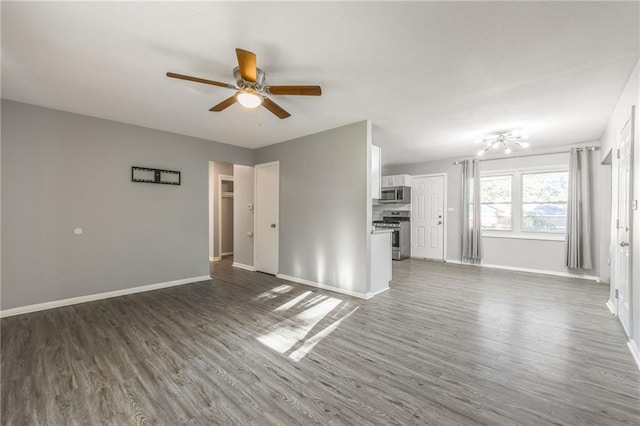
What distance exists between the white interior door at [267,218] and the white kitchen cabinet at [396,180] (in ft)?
11.3

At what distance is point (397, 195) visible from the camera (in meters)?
6.97

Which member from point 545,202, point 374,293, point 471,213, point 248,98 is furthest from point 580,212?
point 248,98

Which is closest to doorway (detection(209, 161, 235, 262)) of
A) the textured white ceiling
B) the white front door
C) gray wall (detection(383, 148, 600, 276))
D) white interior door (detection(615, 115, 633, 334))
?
the textured white ceiling

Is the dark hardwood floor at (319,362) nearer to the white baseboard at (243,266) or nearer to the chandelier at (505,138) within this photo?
the white baseboard at (243,266)

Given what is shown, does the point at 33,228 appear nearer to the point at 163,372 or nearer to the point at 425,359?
the point at 163,372

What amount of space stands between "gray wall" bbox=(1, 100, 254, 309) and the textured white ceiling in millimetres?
369

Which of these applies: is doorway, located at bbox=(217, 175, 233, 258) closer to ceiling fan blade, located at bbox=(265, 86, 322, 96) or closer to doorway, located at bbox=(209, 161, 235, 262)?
doorway, located at bbox=(209, 161, 235, 262)

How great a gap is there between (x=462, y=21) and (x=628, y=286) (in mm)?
2901

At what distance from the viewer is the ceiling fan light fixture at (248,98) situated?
2.37 m

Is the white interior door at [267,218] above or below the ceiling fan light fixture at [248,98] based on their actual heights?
below

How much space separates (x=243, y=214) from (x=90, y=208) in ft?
8.56

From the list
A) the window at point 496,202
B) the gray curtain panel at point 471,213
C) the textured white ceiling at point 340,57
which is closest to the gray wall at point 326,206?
the textured white ceiling at point 340,57

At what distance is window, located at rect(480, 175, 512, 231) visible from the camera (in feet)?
19.2

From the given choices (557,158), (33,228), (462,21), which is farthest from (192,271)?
(557,158)
